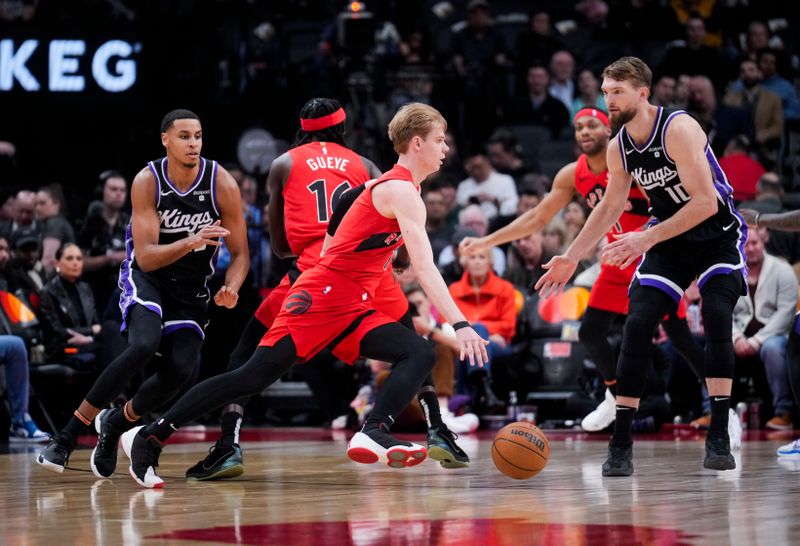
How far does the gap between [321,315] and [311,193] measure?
1248 mm

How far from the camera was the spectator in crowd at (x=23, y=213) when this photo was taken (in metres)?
12.4

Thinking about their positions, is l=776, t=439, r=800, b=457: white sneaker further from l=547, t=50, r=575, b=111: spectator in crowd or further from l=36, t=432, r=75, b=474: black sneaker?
l=547, t=50, r=575, b=111: spectator in crowd

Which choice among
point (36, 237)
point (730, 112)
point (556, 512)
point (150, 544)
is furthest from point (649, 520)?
point (730, 112)

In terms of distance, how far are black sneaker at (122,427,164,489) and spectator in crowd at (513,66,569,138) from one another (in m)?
10.2

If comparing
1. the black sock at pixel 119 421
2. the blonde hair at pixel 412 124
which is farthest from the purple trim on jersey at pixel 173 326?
the blonde hair at pixel 412 124

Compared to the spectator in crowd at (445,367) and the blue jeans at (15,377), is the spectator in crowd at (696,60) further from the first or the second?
the blue jeans at (15,377)

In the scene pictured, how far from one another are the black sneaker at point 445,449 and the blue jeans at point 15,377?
464 centimetres

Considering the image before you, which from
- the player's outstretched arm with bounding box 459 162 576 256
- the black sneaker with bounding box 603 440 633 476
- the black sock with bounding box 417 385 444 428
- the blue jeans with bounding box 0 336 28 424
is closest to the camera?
the black sneaker with bounding box 603 440 633 476

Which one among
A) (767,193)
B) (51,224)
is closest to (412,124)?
(767,193)

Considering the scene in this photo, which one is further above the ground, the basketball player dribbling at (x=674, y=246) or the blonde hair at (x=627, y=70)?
the blonde hair at (x=627, y=70)

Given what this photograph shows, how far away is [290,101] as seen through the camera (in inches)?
603

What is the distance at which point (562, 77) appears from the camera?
15.6 metres

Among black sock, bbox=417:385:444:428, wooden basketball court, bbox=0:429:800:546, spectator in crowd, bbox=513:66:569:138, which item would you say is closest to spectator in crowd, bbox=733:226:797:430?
wooden basketball court, bbox=0:429:800:546

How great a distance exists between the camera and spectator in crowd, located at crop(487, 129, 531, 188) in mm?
14492
